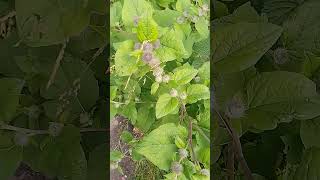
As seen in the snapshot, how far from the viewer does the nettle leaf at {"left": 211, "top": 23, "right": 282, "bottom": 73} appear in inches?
25.7

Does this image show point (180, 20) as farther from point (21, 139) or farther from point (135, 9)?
point (21, 139)

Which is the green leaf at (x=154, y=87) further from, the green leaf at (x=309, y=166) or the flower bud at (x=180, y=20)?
the green leaf at (x=309, y=166)

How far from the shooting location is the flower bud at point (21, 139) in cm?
72

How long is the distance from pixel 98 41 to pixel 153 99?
11 centimetres

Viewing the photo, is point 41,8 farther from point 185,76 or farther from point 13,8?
point 185,76

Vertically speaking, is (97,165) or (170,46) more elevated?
(170,46)

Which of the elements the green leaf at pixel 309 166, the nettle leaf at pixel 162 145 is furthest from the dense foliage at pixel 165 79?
the green leaf at pixel 309 166

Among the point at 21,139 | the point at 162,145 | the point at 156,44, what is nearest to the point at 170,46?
the point at 156,44

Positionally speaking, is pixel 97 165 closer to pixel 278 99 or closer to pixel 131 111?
pixel 131 111

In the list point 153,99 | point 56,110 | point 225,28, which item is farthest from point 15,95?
point 225,28

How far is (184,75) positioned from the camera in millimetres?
698

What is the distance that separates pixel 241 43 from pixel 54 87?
0.25 meters

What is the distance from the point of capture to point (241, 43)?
0.66 m

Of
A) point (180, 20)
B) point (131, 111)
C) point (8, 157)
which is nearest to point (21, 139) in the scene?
point (8, 157)
